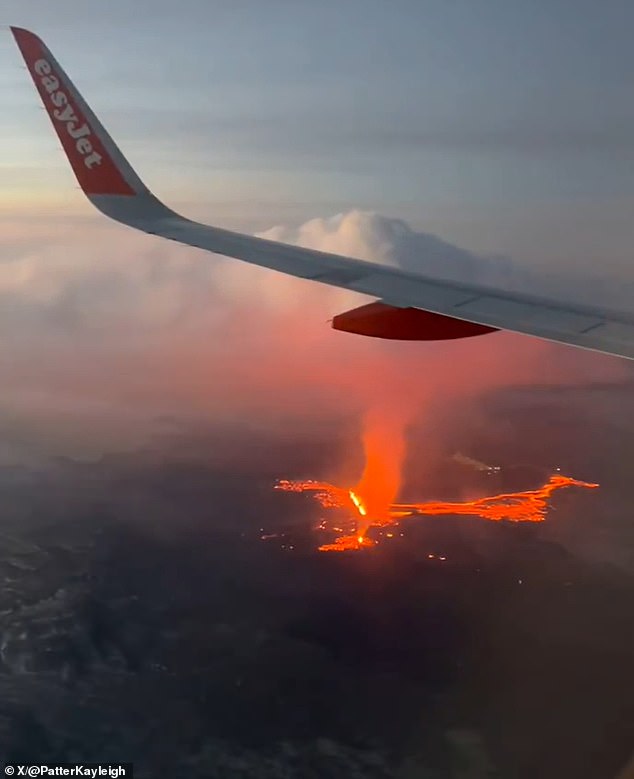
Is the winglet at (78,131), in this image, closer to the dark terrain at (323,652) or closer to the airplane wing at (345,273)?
the airplane wing at (345,273)

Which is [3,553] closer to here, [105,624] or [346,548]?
[105,624]

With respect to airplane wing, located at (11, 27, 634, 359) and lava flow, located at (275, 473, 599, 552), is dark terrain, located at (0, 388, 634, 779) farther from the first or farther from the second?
airplane wing, located at (11, 27, 634, 359)

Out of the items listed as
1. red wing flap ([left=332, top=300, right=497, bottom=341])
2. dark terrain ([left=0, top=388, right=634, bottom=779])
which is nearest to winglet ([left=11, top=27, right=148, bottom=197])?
red wing flap ([left=332, top=300, right=497, bottom=341])

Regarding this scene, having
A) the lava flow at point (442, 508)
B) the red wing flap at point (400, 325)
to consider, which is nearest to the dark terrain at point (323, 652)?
the lava flow at point (442, 508)

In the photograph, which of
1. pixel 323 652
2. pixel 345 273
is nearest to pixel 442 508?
pixel 323 652

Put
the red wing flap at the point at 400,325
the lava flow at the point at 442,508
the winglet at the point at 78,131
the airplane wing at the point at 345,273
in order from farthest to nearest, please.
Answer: the lava flow at the point at 442,508 → the winglet at the point at 78,131 → the red wing flap at the point at 400,325 → the airplane wing at the point at 345,273

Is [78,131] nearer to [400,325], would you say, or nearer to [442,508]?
[400,325]

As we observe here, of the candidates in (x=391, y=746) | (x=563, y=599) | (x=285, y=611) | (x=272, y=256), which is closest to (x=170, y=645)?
(x=285, y=611)
